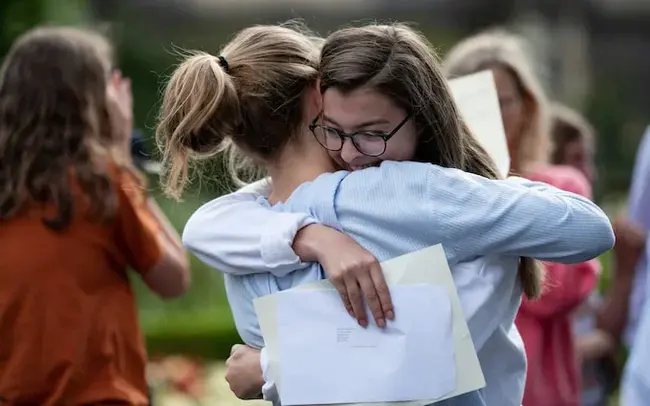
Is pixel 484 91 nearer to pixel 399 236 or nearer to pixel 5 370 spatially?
pixel 399 236

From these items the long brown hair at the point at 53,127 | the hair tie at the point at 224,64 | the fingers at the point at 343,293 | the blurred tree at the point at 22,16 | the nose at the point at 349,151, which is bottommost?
the blurred tree at the point at 22,16

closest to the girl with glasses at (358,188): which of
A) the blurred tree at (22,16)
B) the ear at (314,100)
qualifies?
the ear at (314,100)

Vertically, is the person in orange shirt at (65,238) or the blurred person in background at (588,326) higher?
the person in orange shirt at (65,238)

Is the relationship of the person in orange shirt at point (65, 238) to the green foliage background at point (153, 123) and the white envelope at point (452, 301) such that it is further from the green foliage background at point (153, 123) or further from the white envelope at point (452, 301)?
the white envelope at point (452, 301)

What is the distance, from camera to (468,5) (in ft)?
57.5

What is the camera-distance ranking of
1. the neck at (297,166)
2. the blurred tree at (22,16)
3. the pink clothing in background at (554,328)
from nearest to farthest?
the neck at (297,166)
the pink clothing in background at (554,328)
the blurred tree at (22,16)

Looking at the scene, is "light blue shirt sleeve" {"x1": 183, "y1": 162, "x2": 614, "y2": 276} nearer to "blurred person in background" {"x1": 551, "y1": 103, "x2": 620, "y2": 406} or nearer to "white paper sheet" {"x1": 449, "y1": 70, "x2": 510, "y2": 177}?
"white paper sheet" {"x1": 449, "y1": 70, "x2": 510, "y2": 177}

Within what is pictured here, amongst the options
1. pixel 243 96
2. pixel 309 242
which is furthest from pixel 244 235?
pixel 243 96

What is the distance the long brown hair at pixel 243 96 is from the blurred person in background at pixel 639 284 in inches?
49.2

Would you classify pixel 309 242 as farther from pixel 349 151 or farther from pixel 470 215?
pixel 470 215

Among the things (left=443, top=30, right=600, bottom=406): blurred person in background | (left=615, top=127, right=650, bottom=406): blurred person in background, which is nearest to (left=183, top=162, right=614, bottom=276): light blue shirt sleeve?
(left=615, top=127, right=650, bottom=406): blurred person in background

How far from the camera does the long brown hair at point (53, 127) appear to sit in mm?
3336

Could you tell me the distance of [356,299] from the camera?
213 cm

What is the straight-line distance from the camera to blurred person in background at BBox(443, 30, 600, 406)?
12.2 ft
